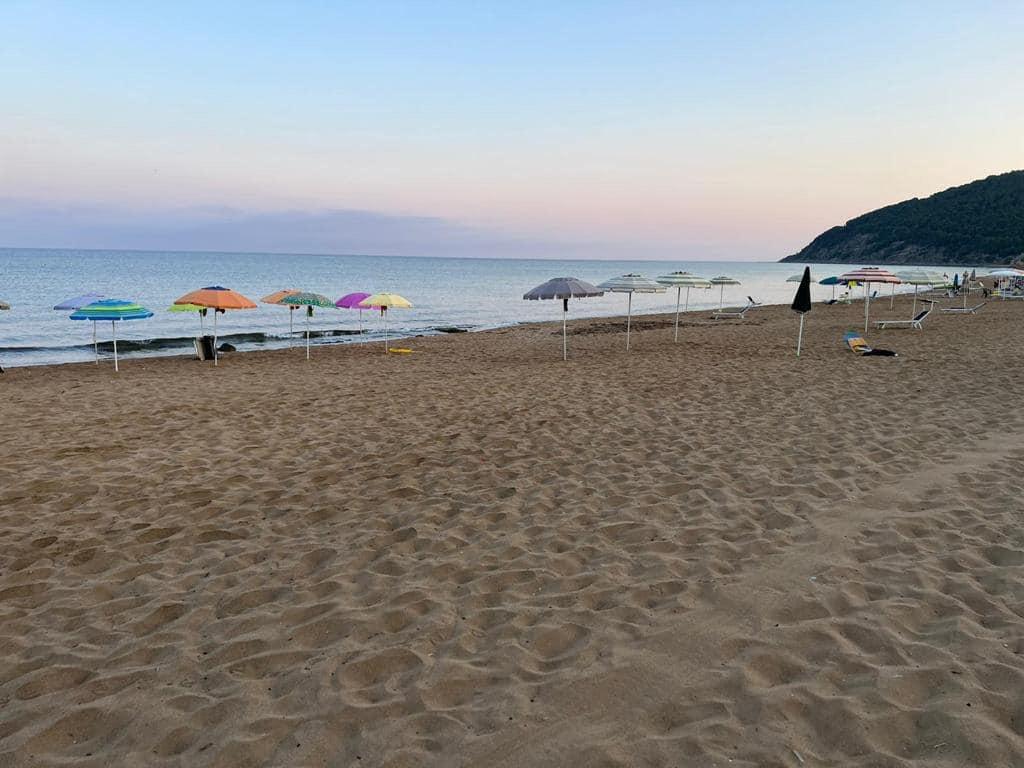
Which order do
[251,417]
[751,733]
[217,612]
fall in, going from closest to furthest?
[751,733] < [217,612] < [251,417]

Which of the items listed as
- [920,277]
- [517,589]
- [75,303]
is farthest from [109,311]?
[920,277]

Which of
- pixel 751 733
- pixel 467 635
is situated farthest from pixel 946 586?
pixel 467 635

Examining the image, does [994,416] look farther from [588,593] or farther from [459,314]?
[459,314]

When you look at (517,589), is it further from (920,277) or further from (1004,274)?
(1004,274)

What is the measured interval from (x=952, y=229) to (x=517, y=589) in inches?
5674

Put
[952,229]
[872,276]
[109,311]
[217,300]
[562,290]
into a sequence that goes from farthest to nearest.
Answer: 1. [952,229]
2. [872,276]
3. [217,300]
4. [562,290]
5. [109,311]

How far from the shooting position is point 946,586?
381cm

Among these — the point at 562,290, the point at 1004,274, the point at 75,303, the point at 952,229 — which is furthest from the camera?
the point at 952,229

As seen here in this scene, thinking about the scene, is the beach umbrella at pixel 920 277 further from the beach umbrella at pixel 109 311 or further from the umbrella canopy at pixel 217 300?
the beach umbrella at pixel 109 311

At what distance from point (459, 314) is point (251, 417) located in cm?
2751

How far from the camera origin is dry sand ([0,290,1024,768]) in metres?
2.66

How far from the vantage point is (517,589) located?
3885mm

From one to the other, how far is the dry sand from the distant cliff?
120194 mm

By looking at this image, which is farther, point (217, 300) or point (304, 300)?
point (304, 300)
